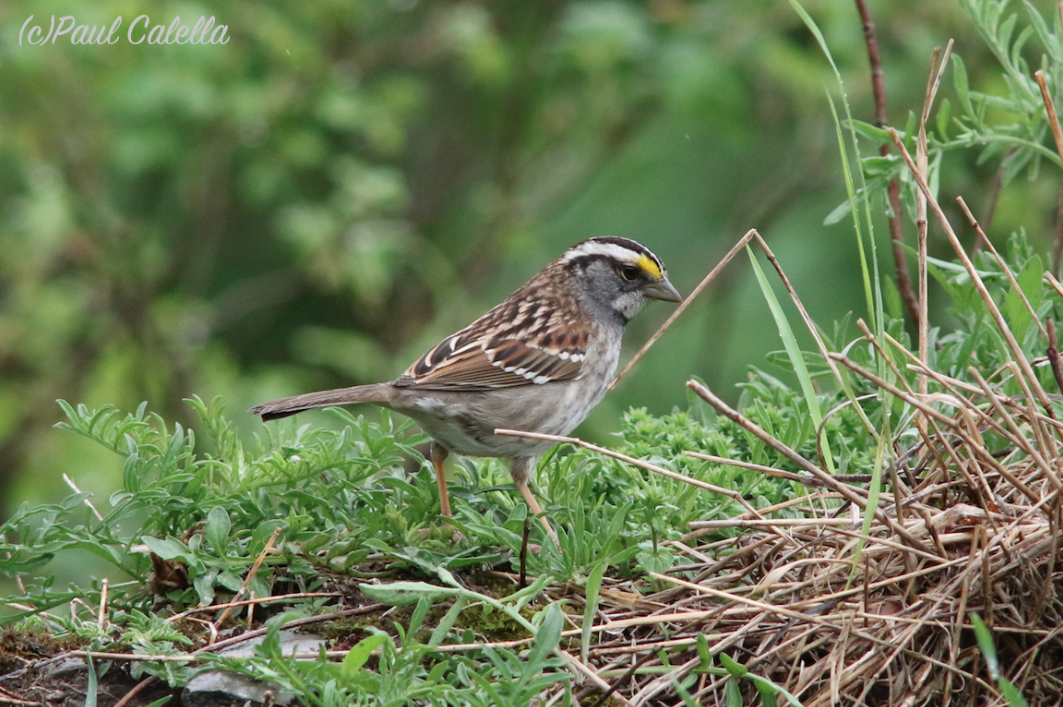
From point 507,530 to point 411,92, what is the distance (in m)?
5.85

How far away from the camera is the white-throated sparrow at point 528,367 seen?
405cm

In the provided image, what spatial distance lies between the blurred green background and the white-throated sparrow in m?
2.46

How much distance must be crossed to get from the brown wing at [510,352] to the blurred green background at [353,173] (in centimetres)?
271

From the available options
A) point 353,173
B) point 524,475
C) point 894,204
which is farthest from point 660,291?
point 353,173

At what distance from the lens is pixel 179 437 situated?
3.26m

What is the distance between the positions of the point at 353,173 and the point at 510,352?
400 centimetres

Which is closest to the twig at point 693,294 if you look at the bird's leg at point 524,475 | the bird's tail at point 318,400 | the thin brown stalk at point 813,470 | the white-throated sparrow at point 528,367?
the white-throated sparrow at point 528,367

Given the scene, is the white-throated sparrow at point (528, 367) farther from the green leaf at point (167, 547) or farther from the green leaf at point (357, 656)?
the green leaf at point (357, 656)

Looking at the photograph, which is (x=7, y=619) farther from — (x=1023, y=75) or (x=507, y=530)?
(x=1023, y=75)

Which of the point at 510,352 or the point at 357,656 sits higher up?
the point at 510,352

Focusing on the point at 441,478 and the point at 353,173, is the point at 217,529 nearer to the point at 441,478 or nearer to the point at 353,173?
the point at 441,478

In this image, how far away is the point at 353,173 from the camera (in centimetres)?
819

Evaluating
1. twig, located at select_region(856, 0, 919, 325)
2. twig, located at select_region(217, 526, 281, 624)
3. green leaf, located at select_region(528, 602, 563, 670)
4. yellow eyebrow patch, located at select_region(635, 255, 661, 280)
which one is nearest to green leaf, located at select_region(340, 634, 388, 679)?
green leaf, located at select_region(528, 602, 563, 670)

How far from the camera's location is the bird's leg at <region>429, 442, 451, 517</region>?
11.2 ft
